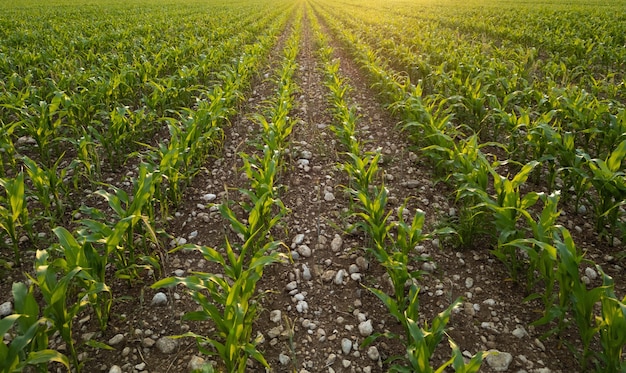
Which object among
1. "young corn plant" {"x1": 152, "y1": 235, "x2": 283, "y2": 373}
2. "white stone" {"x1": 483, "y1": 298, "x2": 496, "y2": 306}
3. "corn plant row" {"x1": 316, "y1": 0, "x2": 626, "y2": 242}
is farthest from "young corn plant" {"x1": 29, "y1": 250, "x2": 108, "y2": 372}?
"corn plant row" {"x1": 316, "y1": 0, "x2": 626, "y2": 242}

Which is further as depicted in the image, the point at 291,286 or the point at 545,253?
the point at 291,286

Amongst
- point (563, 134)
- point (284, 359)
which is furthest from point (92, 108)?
point (563, 134)

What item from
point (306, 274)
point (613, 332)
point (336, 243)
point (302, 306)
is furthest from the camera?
point (336, 243)

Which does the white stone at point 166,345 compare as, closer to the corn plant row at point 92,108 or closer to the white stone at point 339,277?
the white stone at point 339,277

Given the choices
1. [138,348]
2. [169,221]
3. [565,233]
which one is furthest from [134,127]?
[565,233]

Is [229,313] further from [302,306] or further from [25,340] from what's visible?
[25,340]

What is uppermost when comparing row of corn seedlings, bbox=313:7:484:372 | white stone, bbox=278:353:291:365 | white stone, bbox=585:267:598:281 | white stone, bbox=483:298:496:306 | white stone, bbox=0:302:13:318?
row of corn seedlings, bbox=313:7:484:372

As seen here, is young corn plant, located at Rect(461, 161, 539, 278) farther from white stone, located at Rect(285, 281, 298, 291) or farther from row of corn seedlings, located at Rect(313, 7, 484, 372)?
white stone, located at Rect(285, 281, 298, 291)

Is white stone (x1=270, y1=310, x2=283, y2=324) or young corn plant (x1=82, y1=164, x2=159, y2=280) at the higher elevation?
young corn plant (x1=82, y1=164, x2=159, y2=280)

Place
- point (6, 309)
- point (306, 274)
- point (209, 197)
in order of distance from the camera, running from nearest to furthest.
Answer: point (6, 309) → point (306, 274) → point (209, 197)

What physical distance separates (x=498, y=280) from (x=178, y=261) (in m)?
2.70

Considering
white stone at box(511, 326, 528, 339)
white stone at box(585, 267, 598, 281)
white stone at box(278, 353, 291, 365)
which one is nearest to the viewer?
white stone at box(278, 353, 291, 365)

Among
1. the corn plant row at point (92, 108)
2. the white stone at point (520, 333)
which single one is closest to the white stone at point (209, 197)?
the corn plant row at point (92, 108)

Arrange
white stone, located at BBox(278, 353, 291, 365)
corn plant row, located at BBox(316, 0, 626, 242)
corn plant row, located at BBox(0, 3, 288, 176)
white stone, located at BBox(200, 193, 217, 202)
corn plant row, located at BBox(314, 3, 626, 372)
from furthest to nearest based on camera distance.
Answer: corn plant row, located at BBox(0, 3, 288, 176) → white stone, located at BBox(200, 193, 217, 202) → corn plant row, located at BBox(316, 0, 626, 242) → white stone, located at BBox(278, 353, 291, 365) → corn plant row, located at BBox(314, 3, 626, 372)
